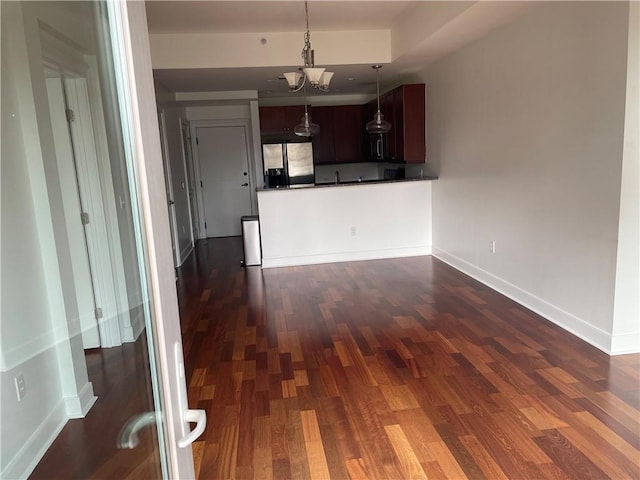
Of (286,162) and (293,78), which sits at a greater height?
(293,78)

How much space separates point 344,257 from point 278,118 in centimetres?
293

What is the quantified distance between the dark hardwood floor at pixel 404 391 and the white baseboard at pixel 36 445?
26.0 inches

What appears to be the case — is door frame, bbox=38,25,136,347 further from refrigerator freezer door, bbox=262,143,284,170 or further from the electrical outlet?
refrigerator freezer door, bbox=262,143,284,170

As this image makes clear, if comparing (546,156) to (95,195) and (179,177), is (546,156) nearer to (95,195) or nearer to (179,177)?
(95,195)

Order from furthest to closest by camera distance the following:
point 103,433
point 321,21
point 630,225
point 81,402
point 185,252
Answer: point 185,252
point 321,21
point 630,225
point 81,402
point 103,433

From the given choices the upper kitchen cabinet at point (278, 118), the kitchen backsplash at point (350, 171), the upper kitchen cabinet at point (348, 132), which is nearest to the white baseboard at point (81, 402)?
the upper kitchen cabinet at point (278, 118)

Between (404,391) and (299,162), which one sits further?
(299,162)

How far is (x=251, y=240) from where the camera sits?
19.3ft

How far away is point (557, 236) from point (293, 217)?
3.15 meters

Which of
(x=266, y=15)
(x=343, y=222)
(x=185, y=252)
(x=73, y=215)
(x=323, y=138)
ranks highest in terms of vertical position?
(x=266, y=15)

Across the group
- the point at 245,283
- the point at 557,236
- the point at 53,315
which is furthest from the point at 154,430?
the point at 245,283

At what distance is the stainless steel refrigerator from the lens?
24.1 ft

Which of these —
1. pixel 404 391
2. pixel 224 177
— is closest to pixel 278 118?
pixel 224 177

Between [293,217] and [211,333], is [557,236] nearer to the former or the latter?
[211,333]
